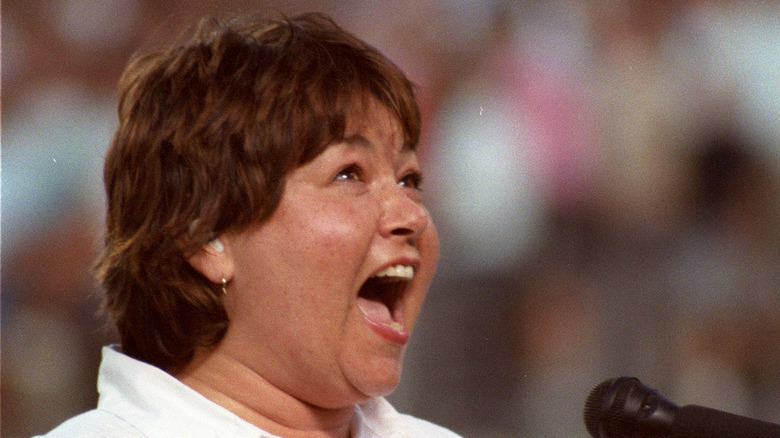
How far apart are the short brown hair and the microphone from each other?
0.41 m

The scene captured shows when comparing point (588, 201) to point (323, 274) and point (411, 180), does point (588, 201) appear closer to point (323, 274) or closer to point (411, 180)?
point (411, 180)

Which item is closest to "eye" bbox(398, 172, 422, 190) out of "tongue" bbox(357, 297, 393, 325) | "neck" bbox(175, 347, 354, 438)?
"tongue" bbox(357, 297, 393, 325)

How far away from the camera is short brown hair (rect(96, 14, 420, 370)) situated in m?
0.96

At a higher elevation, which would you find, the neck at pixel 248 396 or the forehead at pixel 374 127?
the forehead at pixel 374 127

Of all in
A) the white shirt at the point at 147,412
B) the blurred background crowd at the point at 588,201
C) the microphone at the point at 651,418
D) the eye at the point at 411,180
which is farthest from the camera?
the blurred background crowd at the point at 588,201

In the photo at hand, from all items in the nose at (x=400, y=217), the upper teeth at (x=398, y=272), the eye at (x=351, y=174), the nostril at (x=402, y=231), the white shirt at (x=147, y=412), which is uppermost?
the eye at (x=351, y=174)

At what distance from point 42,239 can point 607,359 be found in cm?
96

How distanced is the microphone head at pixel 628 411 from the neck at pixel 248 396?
39 cm

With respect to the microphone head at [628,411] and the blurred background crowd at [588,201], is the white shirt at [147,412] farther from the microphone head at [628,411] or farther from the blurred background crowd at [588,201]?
the blurred background crowd at [588,201]

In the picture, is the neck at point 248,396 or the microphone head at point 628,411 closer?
the microphone head at point 628,411

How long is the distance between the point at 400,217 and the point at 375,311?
115 mm

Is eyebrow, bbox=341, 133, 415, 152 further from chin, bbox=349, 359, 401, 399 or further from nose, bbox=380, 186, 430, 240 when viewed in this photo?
chin, bbox=349, 359, 401, 399

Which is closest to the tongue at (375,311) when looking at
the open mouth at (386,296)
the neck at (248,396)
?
the open mouth at (386,296)

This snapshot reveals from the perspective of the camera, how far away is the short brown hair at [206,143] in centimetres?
96
